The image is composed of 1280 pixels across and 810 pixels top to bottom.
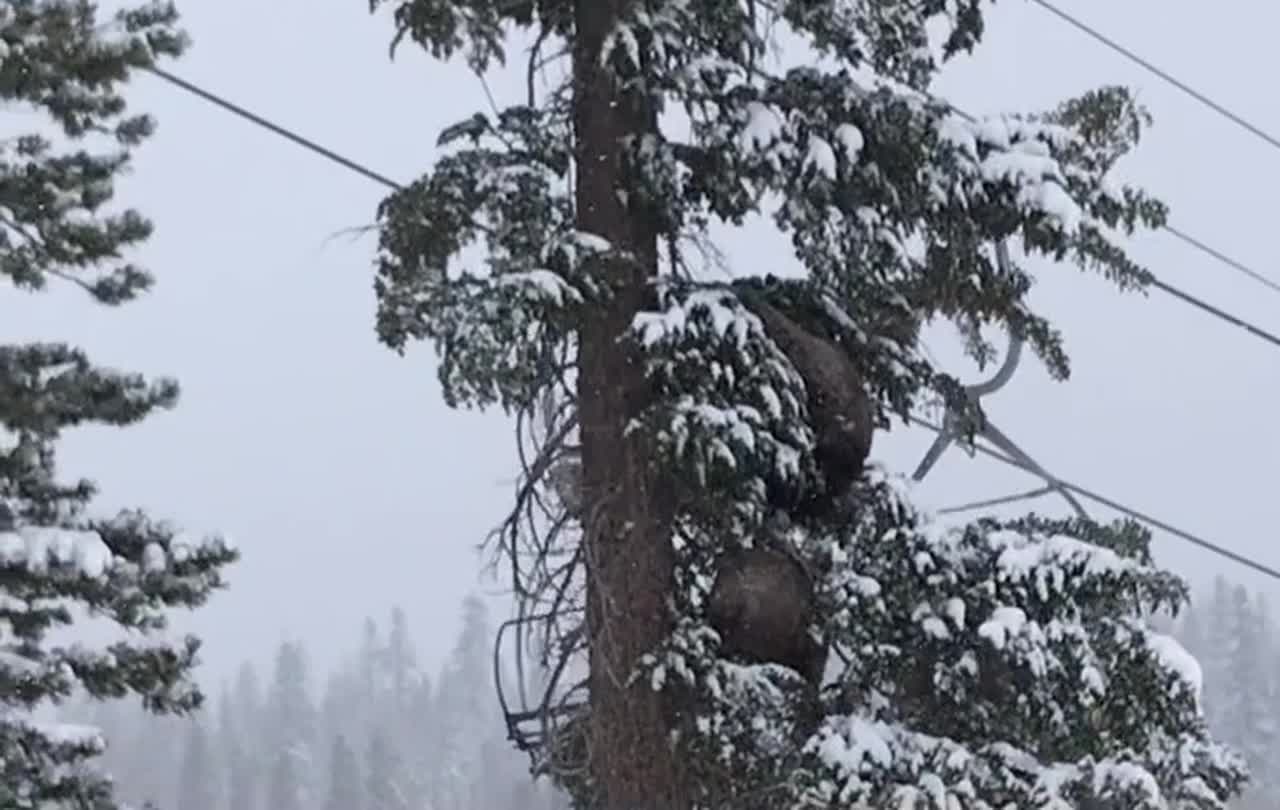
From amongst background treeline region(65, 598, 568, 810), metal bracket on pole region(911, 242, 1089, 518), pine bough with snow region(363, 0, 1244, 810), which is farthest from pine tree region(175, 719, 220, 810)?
pine bough with snow region(363, 0, 1244, 810)

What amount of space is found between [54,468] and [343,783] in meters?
43.2

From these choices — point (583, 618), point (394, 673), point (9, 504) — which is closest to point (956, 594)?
point (583, 618)

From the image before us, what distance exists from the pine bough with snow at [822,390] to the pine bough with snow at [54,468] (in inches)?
80.3

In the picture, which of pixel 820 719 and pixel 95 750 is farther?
pixel 95 750

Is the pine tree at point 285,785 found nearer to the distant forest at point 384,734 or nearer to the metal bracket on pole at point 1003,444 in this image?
the distant forest at point 384,734

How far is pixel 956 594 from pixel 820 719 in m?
0.54

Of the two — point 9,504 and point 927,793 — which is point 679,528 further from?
point 9,504

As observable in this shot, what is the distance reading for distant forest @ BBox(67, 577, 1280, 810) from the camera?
4731cm

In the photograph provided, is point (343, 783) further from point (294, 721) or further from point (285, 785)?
point (294, 721)

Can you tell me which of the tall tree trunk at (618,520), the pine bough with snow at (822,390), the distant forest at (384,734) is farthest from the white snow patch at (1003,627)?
the distant forest at (384,734)

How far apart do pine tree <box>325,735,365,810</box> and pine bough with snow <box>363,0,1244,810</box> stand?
43.9 meters

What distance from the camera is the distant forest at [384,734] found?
47.3 m

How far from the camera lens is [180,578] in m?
7.93

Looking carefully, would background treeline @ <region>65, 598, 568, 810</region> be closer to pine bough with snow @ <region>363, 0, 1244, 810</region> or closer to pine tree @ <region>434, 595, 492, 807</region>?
pine tree @ <region>434, 595, 492, 807</region>
